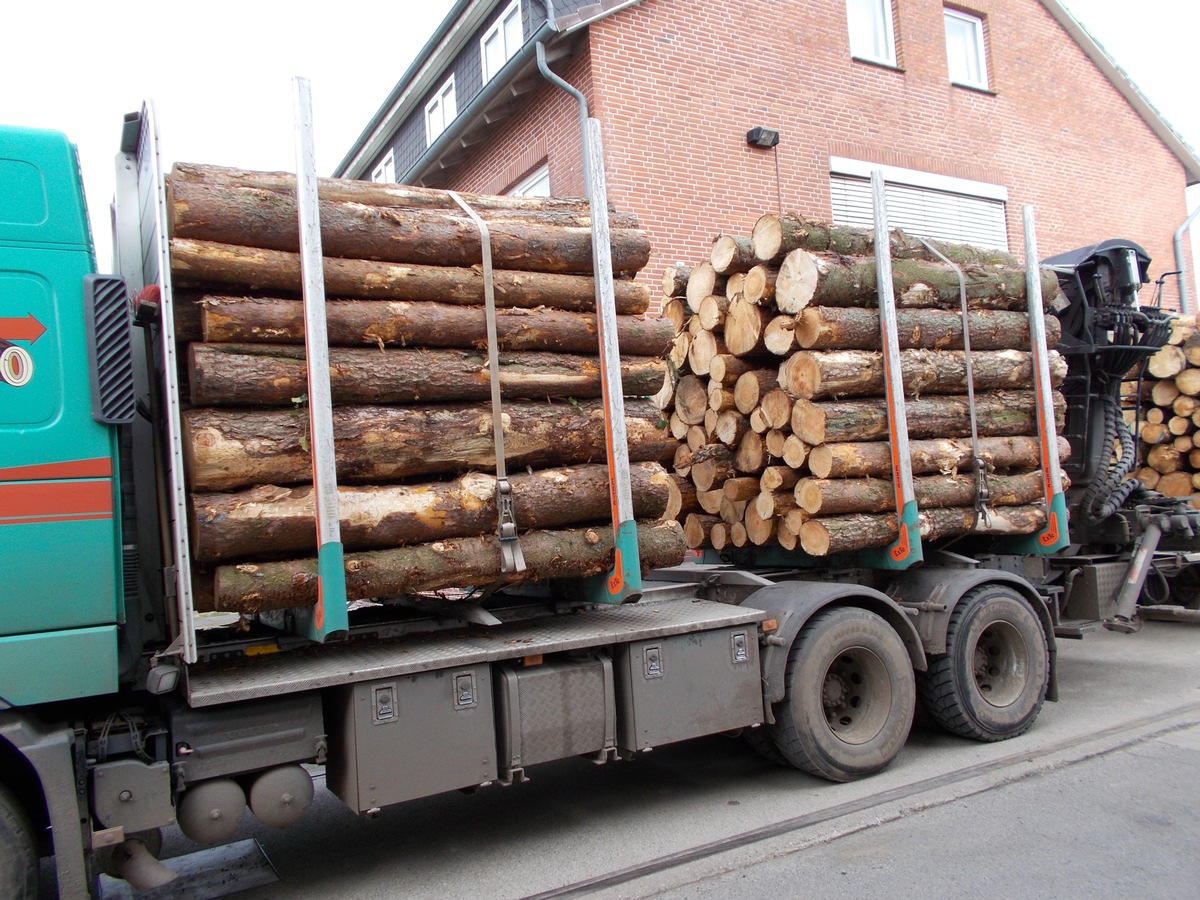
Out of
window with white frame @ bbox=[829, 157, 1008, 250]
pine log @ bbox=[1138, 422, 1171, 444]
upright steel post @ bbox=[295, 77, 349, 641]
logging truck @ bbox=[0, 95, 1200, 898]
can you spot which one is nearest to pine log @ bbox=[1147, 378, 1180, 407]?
pine log @ bbox=[1138, 422, 1171, 444]

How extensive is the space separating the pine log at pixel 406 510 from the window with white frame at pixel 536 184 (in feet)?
26.8

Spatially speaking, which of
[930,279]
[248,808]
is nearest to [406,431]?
[248,808]

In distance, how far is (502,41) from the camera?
44.5 feet

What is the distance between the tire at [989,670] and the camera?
6320 mm

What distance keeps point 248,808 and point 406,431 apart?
5.99 ft

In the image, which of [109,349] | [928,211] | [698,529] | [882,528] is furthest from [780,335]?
[928,211]

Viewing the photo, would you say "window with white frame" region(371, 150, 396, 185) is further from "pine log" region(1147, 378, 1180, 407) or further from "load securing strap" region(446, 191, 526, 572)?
"load securing strap" region(446, 191, 526, 572)

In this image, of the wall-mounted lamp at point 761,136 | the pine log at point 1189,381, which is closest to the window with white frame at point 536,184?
the wall-mounted lamp at point 761,136

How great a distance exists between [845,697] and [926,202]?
33.0 feet

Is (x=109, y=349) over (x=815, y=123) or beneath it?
beneath

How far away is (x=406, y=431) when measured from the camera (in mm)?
4598

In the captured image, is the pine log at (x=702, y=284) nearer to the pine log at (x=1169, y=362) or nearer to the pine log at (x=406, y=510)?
the pine log at (x=406, y=510)

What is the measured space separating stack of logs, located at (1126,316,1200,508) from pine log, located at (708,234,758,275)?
685 cm

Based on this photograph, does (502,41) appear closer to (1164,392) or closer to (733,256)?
(733,256)
